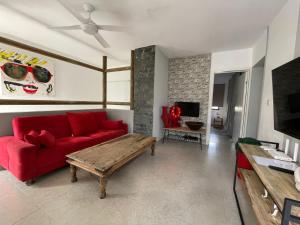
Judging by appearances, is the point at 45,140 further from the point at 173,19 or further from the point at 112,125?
the point at 173,19

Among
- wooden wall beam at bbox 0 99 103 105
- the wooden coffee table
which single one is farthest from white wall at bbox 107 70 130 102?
the wooden coffee table

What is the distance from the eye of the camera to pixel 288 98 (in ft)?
4.29

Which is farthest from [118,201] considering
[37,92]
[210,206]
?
[37,92]

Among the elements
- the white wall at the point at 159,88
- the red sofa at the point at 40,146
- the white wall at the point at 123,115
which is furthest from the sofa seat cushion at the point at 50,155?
the white wall at the point at 159,88

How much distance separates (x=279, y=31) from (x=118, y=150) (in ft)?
10.0

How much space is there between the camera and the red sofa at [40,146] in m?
1.79

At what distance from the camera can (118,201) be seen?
159 centimetres

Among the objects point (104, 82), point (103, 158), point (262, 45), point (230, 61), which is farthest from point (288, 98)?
point (104, 82)

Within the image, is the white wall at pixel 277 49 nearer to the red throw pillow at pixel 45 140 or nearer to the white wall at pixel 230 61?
the white wall at pixel 230 61

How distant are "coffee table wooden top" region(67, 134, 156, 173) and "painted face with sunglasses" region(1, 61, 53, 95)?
182cm

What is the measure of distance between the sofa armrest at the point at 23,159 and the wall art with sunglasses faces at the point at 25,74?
47.6 inches

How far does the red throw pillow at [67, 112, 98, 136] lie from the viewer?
2926 mm

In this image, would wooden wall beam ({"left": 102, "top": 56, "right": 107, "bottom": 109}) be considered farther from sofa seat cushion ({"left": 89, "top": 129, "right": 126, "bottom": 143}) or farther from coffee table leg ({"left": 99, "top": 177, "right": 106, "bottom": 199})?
coffee table leg ({"left": 99, "top": 177, "right": 106, "bottom": 199})

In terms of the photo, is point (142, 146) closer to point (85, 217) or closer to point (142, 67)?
point (85, 217)
